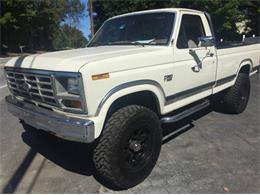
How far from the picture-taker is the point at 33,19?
39.0 m

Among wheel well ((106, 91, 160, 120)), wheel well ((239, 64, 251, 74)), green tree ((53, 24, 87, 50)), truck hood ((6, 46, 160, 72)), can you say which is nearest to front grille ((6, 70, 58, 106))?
truck hood ((6, 46, 160, 72))

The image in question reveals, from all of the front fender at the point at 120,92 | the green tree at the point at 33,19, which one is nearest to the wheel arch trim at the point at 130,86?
the front fender at the point at 120,92

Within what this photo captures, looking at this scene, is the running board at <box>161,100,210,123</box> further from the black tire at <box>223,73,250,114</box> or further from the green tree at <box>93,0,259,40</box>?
the green tree at <box>93,0,259,40</box>

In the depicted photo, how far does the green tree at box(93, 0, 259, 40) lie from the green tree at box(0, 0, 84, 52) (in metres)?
11.4

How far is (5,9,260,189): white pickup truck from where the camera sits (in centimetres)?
283

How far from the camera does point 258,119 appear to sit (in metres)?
5.62

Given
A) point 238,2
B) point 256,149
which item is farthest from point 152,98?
point 238,2

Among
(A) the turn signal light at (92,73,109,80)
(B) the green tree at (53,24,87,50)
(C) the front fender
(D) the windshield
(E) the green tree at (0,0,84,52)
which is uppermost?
(D) the windshield

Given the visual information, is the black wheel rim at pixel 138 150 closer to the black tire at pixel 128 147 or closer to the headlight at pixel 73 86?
the black tire at pixel 128 147

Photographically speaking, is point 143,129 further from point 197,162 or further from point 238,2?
point 238,2

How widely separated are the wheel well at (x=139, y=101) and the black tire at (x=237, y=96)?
259cm

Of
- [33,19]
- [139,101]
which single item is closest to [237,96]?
[139,101]

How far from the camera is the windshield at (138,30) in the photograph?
13.1ft

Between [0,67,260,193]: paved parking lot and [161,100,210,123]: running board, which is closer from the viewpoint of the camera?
[0,67,260,193]: paved parking lot
